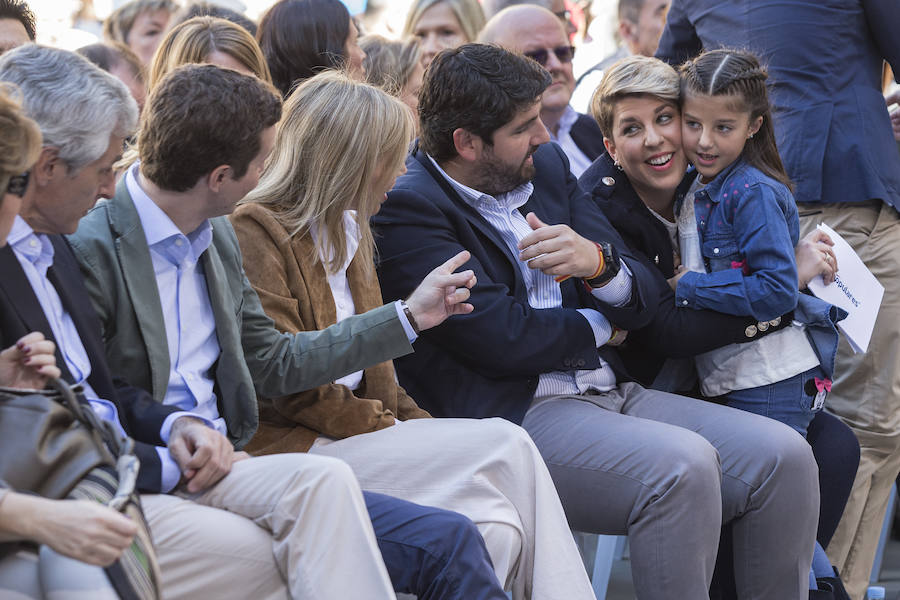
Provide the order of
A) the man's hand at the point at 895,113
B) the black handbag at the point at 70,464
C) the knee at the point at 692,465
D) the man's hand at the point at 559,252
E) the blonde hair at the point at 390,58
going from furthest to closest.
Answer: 1. the blonde hair at the point at 390,58
2. the man's hand at the point at 895,113
3. the man's hand at the point at 559,252
4. the knee at the point at 692,465
5. the black handbag at the point at 70,464

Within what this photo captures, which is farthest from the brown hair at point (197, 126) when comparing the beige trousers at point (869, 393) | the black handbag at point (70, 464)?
the beige trousers at point (869, 393)

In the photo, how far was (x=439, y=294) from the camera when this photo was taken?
2.72 m

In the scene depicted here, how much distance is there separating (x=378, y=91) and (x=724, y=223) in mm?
1073

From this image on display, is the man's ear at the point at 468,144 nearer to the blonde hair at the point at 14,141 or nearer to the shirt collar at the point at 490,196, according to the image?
the shirt collar at the point at 490,196

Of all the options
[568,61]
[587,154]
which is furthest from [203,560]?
[568,61]

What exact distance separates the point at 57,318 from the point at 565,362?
1381 millimetres

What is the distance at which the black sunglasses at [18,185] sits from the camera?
192 cm

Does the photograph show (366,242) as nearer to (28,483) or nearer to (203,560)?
(203,560)

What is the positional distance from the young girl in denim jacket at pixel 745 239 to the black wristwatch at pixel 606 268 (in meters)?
0.31

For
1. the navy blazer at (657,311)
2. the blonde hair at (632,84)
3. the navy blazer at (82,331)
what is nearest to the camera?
the navy blazer at (82,331)

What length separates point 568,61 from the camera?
4.76 m

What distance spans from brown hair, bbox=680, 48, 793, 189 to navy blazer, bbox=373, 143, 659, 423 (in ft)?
1.70

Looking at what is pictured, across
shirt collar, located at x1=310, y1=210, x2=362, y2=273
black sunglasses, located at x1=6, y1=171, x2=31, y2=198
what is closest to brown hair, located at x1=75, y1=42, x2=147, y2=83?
shirt collar, located at x1=310, y1=210, x2=362, y2=273

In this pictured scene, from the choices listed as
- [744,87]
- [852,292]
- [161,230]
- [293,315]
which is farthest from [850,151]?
[161,230]
